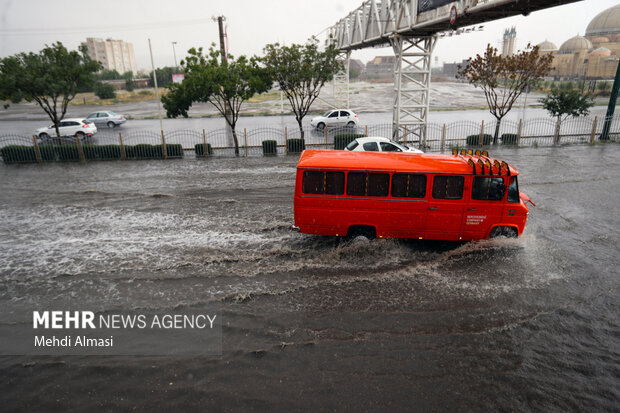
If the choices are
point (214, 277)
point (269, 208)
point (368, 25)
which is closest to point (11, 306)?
point (214, 277)

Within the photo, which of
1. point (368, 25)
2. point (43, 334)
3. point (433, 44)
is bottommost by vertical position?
point (43, 334)

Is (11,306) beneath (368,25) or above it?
beneath

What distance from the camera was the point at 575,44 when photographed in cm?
8794

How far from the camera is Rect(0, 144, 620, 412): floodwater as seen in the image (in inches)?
199

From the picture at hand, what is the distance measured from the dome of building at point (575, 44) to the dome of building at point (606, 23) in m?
7.18

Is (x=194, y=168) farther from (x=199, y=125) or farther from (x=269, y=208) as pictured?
(x=199, y=125)

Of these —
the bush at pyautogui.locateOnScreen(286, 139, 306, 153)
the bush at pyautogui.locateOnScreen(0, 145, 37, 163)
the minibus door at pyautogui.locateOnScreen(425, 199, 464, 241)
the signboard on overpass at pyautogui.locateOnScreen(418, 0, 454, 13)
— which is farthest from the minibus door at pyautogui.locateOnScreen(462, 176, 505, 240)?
the bush at pyautogui.locateOnScreen(0, 145, 37, 163)

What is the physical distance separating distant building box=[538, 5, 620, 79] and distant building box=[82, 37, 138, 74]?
474ft

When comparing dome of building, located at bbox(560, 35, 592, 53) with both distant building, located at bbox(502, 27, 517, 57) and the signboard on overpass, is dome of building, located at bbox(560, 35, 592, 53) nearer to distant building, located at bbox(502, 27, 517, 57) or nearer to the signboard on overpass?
distant building, located at bbox(502, 27, 517, 57)

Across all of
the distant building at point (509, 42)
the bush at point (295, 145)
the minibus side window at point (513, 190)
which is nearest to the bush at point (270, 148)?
the bush at point (295, 145)

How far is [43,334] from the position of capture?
6379 mm

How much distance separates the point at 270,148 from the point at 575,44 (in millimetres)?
100701

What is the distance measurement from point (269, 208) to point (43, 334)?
7.09m

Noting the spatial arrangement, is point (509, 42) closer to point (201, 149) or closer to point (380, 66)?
point (380, 66)
